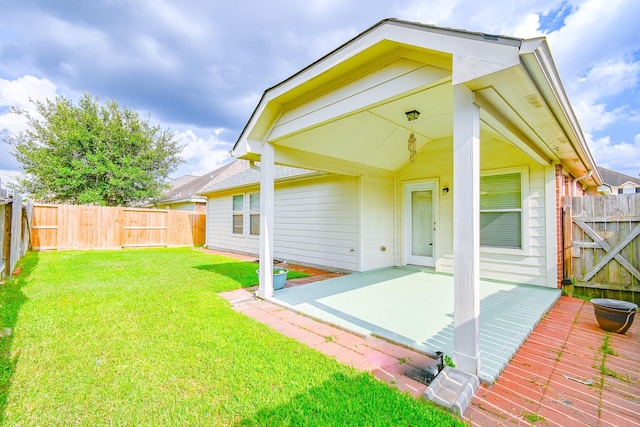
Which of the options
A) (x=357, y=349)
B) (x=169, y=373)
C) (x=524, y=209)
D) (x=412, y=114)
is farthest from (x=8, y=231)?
(x=524, y=209)

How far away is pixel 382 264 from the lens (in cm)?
741

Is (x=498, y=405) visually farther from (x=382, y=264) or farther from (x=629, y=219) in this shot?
(x=382, y=264)

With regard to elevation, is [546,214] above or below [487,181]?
below

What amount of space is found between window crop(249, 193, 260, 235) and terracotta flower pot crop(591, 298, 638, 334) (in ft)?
29.1

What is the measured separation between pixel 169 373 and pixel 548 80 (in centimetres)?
422

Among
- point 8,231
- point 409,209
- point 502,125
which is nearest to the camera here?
point 502,125

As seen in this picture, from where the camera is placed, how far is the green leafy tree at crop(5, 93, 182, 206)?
15.5m

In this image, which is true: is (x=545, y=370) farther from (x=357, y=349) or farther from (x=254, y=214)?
(x=254, y=214)

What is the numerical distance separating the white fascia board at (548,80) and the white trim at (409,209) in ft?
10.0

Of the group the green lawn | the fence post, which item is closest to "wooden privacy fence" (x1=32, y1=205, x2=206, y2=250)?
the fence post

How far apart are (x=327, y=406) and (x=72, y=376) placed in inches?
87.8

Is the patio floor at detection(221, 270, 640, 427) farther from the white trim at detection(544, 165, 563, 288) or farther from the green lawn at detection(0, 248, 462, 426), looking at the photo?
the white trim at detection(544, 165, 563, 288)

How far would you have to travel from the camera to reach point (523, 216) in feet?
18.3

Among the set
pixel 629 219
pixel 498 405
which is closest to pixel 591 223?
pixel 629 219
